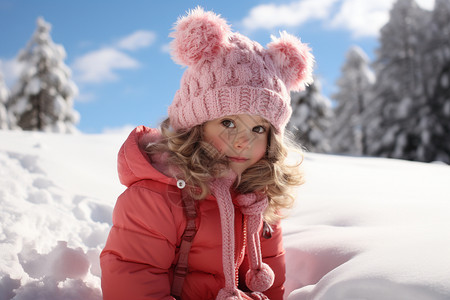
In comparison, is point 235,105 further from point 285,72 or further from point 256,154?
point 285,72

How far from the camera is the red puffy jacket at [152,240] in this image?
1673mm

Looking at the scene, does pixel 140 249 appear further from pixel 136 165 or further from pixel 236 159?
pixel 236 159

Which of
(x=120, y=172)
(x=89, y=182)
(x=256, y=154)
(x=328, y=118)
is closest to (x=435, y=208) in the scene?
(x=256, y=154)

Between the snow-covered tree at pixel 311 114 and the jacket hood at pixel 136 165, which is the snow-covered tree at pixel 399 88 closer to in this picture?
the snow-covered tree at pixel 311 114

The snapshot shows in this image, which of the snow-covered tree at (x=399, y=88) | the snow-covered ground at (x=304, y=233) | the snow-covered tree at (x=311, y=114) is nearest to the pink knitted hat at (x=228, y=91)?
the snow-covered ground at (x=304, y=233)

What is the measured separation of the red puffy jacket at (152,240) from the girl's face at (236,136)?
0.23 metres

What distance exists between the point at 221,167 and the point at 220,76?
16.9 inches

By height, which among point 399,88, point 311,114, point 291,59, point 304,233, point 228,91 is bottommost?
point 304,233

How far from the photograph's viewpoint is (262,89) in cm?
189

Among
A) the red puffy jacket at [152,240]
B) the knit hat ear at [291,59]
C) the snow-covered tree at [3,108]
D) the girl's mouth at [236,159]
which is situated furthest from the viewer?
the snow-covered tree at [3,108]

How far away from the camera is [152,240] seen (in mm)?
1721

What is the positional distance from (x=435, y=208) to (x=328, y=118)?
21401 millimetres

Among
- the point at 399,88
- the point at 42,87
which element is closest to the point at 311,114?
the point at 399,88

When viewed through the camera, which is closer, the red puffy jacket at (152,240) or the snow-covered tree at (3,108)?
the red puffy jacket at (152,240)
